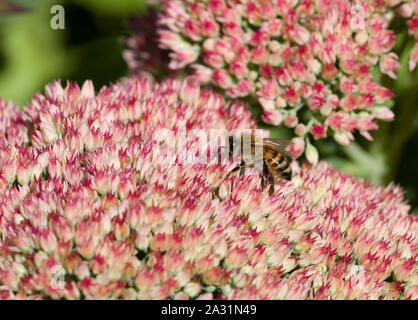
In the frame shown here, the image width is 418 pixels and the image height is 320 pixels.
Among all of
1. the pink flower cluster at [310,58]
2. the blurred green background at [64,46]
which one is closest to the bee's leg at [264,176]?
the pink flower cluster at [310,58]

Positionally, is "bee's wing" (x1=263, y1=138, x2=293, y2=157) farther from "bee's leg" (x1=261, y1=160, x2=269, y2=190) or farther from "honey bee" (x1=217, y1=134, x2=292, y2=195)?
"bee's leg" (x1=261, y1=160, x2=269, y2=190)

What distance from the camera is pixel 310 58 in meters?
3.01

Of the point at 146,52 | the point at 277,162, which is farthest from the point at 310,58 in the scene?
the point at 146,52

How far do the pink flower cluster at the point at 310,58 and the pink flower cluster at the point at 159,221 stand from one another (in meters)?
0.24

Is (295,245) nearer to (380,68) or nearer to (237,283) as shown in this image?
(237,283)

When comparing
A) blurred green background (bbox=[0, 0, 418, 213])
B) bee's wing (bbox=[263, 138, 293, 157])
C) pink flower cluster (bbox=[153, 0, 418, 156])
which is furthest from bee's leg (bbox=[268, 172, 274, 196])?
blurred green background (bbox=[0, 0, 418, 213])

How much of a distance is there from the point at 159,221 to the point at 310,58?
1.31 m

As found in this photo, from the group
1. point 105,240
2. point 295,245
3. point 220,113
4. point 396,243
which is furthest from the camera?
point 220,113

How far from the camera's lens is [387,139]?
3.87 metres

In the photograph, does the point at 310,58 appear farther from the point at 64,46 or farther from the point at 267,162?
the point at 64,46
